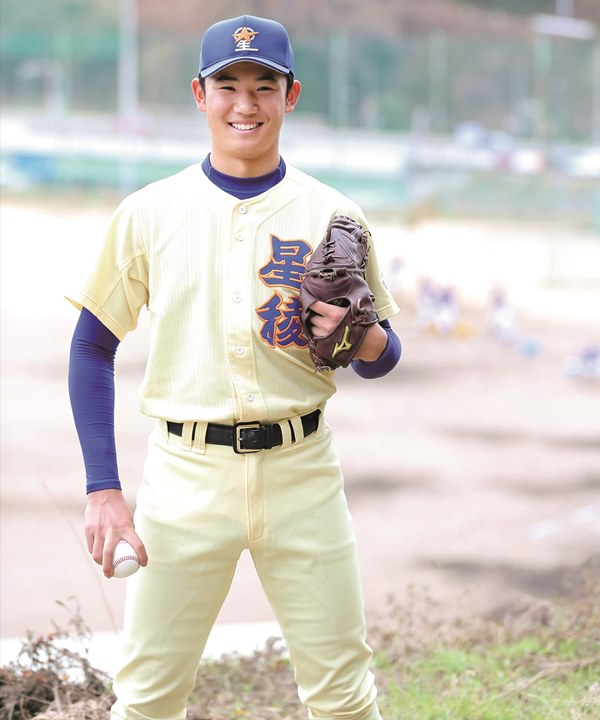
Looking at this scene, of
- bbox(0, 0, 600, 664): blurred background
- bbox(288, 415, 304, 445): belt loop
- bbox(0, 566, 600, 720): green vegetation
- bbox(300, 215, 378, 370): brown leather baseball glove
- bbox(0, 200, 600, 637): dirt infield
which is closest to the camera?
bbox(300, 215, 378, 370): brown leather baseball glove

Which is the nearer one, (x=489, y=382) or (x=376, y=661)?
(x=376, y=661)

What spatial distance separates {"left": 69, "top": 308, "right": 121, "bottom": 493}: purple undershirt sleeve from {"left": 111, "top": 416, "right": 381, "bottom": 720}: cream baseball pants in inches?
3.4

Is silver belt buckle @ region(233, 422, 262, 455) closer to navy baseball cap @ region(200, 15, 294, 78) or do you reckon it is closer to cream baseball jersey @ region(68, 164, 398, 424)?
cream baseball jersey @ region(68, 164, 398, 424)

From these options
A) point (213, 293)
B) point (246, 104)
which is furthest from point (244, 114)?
point (213, 293)

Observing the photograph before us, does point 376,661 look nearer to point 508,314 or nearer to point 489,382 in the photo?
point 489,382

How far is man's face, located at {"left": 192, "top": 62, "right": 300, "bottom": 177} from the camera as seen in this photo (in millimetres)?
1723

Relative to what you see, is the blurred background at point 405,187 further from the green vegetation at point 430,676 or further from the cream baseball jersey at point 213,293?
the cream baseball jersey at point 213,293

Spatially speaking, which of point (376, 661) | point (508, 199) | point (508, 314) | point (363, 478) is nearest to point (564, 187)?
point (508, 199)

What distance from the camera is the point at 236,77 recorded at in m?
1.74

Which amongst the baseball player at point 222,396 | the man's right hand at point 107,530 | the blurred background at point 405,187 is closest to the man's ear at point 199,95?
the baseball player at point 222,396

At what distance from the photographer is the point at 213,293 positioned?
175 cm

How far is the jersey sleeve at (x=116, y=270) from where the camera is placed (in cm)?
175

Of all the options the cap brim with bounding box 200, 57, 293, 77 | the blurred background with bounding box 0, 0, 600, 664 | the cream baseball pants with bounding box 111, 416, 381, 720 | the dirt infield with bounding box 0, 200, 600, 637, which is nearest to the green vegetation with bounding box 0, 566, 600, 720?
the dirt infield with bounding box 0, 200, 600, 637

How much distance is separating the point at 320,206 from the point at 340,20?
12356 millimetres
